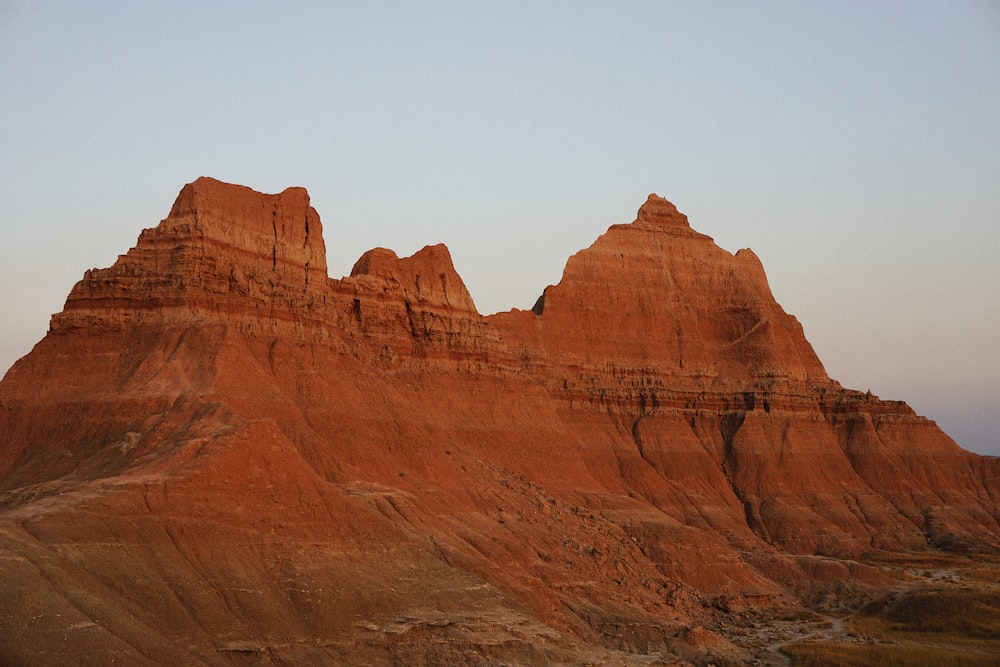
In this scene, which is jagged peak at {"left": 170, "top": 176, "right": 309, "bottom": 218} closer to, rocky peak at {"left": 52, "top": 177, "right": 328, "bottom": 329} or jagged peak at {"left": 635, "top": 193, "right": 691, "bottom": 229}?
rocky peak at {"left": 52, "top": 177, "right": 328, "bottom": 329}

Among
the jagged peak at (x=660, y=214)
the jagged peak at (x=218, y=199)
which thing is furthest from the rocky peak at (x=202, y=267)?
the jagged peak at (x=660, y=214)

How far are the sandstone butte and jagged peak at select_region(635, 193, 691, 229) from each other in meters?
0.71

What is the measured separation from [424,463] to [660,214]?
6628 cm

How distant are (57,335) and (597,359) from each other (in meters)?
61.2

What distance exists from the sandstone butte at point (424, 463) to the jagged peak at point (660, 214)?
714 millimetres

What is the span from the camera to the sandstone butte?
5594cm

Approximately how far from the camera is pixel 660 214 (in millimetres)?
141875

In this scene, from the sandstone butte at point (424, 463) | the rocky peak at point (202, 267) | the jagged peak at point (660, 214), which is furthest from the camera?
the jagged peak at point (660, 214)

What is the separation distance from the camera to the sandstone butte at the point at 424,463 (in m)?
55.9

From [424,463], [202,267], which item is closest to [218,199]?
[202,267]

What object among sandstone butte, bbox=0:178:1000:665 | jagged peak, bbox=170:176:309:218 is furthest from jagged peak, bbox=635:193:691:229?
jagged peak, bbox=170:176:309:218

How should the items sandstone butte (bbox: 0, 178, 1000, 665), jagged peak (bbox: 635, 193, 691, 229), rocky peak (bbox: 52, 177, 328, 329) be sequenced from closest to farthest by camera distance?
sandstone butte (bbox: 0, 178, 1000, 665), rocky peak (bbox: 52, 177, 328, 329), jagged peak (bbox: 635, 193, 691, 229)

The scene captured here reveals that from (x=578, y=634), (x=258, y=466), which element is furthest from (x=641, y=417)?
(x=258, y=466)

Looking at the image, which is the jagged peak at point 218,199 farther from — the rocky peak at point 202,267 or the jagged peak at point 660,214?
the jagged peak at point 660,214
